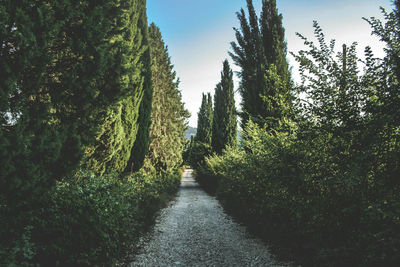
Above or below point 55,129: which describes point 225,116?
above

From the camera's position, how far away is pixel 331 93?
296 cm

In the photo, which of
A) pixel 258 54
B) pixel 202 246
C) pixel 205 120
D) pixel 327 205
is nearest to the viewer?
pixel 327 205

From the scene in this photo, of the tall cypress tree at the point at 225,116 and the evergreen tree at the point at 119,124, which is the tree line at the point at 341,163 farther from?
the tall cypress tree at the point at 225,116

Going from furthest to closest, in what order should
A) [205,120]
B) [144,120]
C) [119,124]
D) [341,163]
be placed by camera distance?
[205,120] < [144,120] < [119,124] < [341,163]

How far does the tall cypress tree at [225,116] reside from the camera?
17.2 m

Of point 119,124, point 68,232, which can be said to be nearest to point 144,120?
point 119,124

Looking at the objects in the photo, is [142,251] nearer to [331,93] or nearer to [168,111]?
[331,93]

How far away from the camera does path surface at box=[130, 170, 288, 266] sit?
411 centimetres

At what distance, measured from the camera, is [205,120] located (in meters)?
25.5

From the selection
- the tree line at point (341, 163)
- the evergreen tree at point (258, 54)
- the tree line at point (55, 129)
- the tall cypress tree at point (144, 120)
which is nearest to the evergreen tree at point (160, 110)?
the tall cypress tree at point (144, 120)

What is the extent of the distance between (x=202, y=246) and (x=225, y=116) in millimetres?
13220

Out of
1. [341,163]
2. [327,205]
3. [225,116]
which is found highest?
[225,116]

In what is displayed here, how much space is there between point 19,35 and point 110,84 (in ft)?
5.03

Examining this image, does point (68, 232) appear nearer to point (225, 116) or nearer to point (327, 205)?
point (327, 205)
